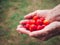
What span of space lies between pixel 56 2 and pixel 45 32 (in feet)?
0.76

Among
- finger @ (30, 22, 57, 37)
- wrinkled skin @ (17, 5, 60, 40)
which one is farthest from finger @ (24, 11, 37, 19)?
finger @ (30, 22, 57, 37)

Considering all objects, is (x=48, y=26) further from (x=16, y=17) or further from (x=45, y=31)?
(x=16, y=17)

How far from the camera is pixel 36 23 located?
3.31ft

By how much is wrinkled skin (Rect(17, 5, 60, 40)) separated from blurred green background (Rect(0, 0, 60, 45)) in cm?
2

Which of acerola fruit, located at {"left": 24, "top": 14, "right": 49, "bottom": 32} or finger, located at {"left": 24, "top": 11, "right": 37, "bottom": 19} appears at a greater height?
finger, located at {"left": 24, "top": 11, "right": 37, "bottom": 19}

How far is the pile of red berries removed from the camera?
0.99 m

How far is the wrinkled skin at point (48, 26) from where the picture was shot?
0.96 m

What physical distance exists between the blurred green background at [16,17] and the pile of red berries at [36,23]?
6 centimetres

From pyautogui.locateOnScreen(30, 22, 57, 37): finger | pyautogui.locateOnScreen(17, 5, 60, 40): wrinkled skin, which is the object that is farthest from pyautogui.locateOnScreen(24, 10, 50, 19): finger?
pyautogui.locateOnScreen(30, 22, 57, 37): finger

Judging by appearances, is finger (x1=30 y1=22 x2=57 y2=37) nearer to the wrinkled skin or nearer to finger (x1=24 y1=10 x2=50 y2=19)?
the wrinkled skin

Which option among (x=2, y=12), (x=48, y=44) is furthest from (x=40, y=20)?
(x=2, y=12)

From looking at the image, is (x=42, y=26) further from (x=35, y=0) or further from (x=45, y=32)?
(x=35, y=0)

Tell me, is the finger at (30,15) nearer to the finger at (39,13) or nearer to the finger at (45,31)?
the finger at (39,13)

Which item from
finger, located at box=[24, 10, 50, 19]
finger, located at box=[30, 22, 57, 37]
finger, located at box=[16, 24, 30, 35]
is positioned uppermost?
finger, located at box=[24, 10, 50, 19]
